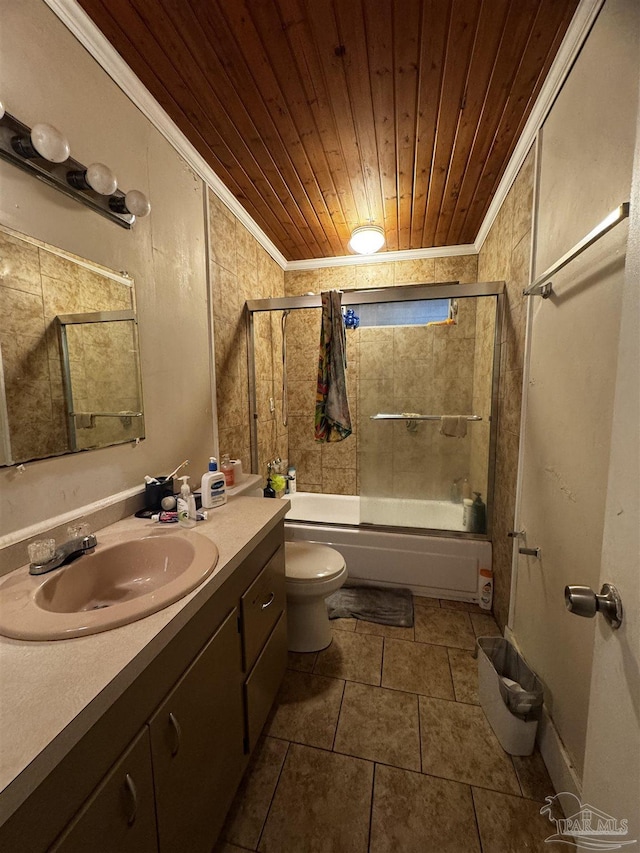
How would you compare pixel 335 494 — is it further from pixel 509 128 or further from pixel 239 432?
pixel 509 128

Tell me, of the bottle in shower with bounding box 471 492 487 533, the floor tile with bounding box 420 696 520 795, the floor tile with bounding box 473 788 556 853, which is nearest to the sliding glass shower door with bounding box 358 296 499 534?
the bottle in shower with bounding box 471 492 487 533

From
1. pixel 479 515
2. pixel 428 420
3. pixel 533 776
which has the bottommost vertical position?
pixel 533 776

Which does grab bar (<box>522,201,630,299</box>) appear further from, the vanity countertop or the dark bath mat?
the dark bath mat

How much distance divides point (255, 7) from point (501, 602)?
2.67m

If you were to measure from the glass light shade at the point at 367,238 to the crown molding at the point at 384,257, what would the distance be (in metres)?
0.51

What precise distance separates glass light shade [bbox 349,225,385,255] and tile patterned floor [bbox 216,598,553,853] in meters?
2.48

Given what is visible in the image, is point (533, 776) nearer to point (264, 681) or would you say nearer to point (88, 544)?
point (264, 681)

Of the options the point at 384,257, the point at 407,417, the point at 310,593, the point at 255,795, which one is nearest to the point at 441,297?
the point at 407,417

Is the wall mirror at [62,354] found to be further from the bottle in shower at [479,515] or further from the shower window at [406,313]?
the bottle in shower at [479,515]

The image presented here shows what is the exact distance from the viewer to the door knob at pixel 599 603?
1.77 feet

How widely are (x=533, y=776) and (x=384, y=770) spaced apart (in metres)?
0.51

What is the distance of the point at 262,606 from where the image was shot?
3.84ft

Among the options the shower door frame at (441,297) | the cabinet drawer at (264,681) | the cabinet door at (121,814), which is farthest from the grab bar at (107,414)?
the shower door frame at (441,297)

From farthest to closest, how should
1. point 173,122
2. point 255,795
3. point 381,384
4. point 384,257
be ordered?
point 384,257, point 381,384, point 173,122, point 255,795
